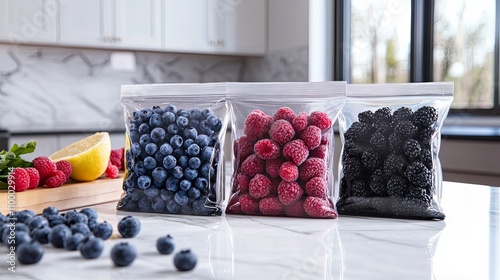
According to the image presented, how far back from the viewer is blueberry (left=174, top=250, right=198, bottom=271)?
660mm

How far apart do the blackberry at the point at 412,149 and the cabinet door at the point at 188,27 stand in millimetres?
2968

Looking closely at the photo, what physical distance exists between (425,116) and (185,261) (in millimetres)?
568

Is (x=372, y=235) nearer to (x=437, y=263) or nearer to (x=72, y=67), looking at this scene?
(x=437, y=263)

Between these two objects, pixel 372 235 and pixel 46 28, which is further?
pixel 46 28

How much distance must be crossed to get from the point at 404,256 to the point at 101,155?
69cm

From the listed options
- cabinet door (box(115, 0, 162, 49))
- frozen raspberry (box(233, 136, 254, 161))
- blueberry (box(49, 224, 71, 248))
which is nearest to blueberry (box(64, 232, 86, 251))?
blueberry (box(49, 224, 71, 248))

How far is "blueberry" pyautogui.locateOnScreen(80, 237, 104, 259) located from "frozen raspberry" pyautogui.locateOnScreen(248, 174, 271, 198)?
370 mm

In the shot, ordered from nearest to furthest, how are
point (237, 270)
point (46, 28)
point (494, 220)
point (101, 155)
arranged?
point (237, 270) < point (494, 220) < point (101, 155) < point (46, 28)

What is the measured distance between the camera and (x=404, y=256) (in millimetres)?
746

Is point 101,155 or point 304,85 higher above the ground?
point 304,85

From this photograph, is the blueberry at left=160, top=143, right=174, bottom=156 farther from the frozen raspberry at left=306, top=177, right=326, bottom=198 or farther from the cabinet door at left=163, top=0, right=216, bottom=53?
the cabinet door at left=163, top=0, right=216, bottom=53

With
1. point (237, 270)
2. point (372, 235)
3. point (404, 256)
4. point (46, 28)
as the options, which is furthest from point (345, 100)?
point (46, 28)

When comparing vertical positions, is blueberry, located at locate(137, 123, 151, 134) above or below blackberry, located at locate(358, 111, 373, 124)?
below

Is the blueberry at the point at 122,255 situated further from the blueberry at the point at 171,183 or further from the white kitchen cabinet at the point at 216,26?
the white kitchen cabinet at the point at 216,26
